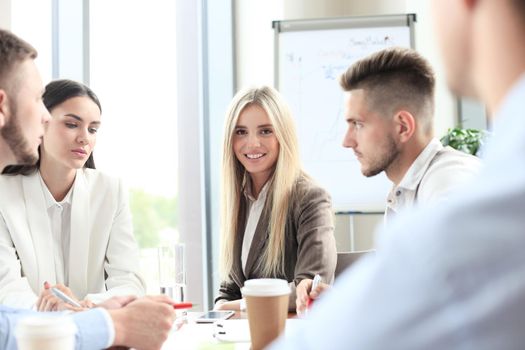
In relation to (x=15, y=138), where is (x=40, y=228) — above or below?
below

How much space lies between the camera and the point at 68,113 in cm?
248

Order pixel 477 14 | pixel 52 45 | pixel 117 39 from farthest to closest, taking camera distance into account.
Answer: pixel 117 39
pixel 52 45
pixel 477 14

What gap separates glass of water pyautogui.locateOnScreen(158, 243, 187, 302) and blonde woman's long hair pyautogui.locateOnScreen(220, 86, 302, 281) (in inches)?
26.8

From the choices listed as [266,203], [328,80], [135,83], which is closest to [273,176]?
[266,203]

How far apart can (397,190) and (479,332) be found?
1785 mm

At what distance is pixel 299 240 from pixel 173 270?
2.46ft

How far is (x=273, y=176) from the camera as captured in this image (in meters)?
2.67

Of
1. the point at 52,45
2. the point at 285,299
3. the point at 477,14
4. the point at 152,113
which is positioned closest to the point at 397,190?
the point at 285,299

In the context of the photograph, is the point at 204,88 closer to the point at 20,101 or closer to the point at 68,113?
the point at 68,113

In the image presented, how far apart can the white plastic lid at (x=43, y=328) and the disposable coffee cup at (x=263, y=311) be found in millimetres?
475

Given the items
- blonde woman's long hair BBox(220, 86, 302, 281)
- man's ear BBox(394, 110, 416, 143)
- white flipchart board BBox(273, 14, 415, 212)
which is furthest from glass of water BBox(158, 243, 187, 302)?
white flipchart board BBox(273, 14, 415, 212)

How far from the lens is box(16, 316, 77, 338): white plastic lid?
3.44ft

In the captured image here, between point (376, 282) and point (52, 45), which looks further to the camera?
point (52, 45)

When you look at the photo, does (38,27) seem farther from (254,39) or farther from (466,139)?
(466,139)
